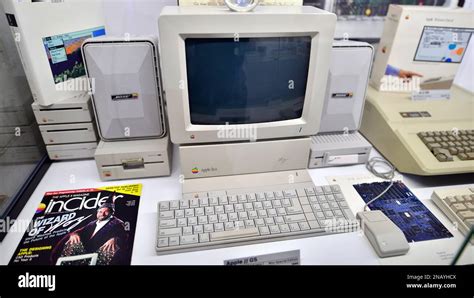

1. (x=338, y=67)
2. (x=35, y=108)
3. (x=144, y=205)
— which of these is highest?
(x=338, y=67)

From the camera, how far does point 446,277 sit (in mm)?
596

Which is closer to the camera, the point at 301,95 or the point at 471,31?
the point at 301,95

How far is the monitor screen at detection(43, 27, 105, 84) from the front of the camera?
0.90 meters

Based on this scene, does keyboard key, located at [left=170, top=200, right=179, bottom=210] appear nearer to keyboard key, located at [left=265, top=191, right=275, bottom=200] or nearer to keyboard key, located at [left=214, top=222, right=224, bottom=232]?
keyboard key, located at [left=214, top=222, right=224, bottom=232]

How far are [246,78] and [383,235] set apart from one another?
523 millimetres

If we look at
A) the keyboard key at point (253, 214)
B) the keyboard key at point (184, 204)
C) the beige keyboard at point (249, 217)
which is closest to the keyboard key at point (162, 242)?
the beige keyboard at point (249, 217)

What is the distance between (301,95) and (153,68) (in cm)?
44

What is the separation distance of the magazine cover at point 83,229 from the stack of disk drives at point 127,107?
8 centimetres

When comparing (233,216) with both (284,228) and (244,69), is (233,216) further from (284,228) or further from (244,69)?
(244,69)

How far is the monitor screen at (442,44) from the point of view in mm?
1113

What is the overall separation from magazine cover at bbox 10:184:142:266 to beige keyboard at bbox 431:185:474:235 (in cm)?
84

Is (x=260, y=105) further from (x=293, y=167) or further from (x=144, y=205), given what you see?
(x=144, y=205)

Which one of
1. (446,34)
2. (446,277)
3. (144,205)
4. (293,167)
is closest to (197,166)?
(144,205)

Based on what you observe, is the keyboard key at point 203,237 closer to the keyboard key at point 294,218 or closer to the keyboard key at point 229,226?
the keyboard key at point 229,226
